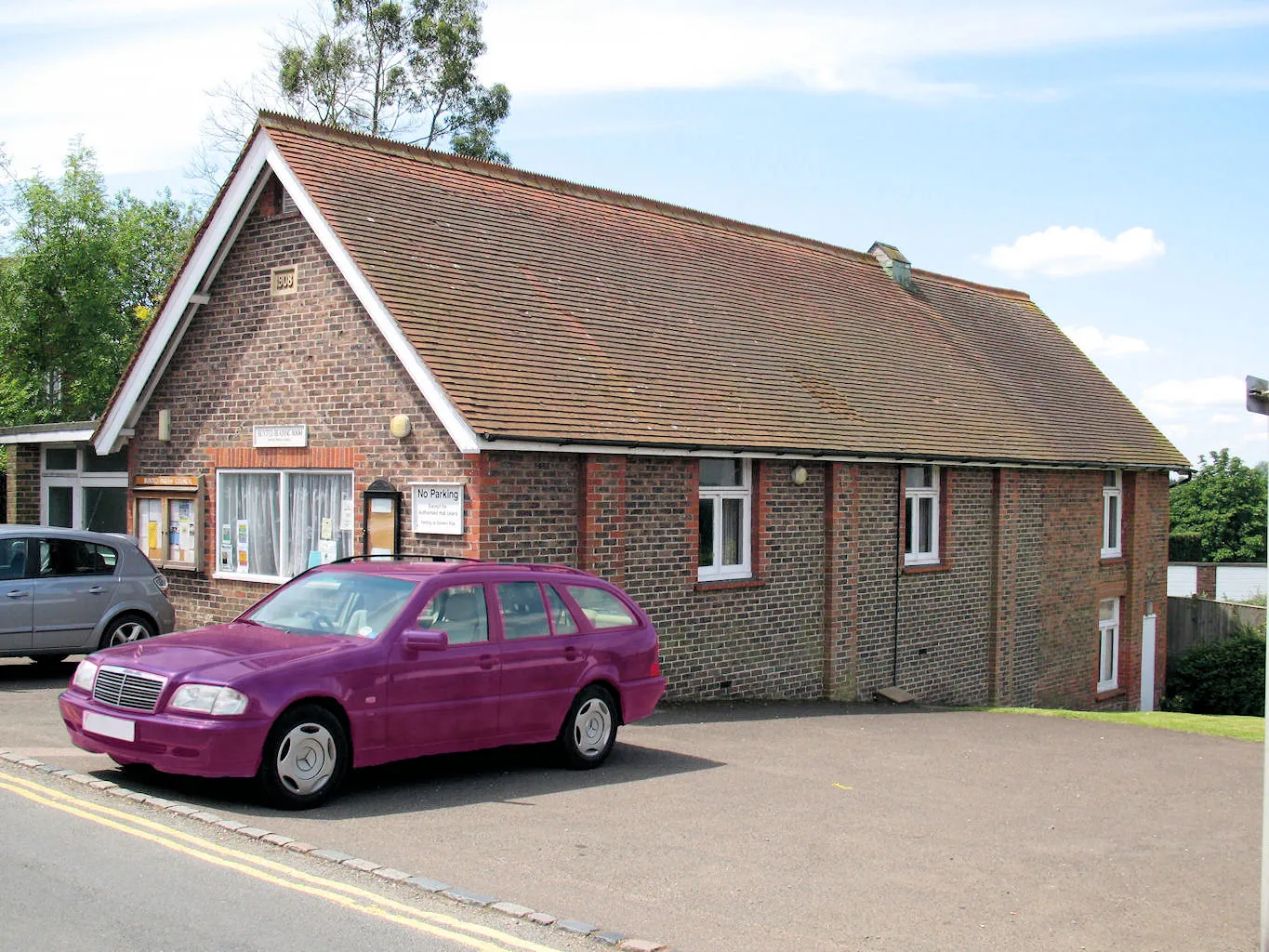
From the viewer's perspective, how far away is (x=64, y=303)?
3055 centimetres

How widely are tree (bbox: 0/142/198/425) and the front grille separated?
22462 mm

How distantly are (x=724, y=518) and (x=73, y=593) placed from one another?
7361mm

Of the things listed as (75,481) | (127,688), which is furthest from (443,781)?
(75,481)

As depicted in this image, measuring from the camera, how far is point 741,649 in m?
15.7

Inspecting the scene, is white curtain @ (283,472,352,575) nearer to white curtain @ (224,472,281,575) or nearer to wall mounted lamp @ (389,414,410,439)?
white curtain @ (224,472,281,575)

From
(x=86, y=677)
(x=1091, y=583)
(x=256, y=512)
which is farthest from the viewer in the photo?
(x=1091, y=583)

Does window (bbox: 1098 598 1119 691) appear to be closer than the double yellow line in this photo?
No

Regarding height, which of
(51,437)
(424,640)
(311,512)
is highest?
(51,437)

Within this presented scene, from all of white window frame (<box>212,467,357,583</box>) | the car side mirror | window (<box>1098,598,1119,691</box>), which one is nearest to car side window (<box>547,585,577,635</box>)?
the car side mirror

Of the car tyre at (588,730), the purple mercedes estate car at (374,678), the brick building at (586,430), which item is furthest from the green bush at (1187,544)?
the car tyre at (588,730)

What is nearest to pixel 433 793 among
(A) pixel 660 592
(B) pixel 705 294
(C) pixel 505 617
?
(C) pixel 505 617

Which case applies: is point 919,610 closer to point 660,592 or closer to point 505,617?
point 660,592

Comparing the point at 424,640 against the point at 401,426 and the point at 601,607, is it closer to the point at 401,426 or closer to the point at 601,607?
the point at 601,607

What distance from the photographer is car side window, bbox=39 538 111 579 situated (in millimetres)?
13477
